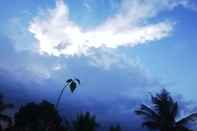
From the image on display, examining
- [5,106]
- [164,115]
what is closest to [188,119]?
[164,115]

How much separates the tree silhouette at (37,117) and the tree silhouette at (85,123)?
17569 mm

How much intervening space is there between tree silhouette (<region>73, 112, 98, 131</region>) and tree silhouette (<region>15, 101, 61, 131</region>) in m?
17.6

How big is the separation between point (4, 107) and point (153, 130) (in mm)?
24632

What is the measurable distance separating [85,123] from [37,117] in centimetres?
2156

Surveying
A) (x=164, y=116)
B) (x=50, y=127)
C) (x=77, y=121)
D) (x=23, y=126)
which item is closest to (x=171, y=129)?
(x=164, y=116)

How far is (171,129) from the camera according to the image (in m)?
34.5

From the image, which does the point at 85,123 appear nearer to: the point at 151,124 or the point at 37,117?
the point at 151,124

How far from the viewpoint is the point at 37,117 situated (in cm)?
5697

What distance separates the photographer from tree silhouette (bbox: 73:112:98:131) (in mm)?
37341

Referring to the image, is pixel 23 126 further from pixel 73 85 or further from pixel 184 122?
pixel 73 85

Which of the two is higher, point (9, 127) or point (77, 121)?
point (9, 127)

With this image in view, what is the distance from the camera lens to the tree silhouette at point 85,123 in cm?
3734

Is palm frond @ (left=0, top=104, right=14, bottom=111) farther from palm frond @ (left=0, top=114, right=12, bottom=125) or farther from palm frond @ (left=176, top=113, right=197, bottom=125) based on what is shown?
palm frond @ (left=176, top=113, right=197, bottom=125)

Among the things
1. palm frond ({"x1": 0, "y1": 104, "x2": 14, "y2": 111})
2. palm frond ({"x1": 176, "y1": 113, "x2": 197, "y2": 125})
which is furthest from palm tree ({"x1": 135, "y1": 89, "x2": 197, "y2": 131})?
palm frond ({"x1": 0, "y1": 104, "x2": 14, "y2": 111})
